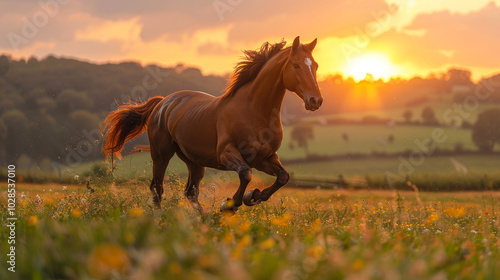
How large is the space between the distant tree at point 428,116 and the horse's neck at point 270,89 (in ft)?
129

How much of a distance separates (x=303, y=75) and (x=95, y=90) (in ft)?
144

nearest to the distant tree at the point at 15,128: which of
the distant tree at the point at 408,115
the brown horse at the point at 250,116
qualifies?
the brown horse at the point at 250,116

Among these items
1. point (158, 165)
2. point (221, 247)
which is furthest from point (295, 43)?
point (221, 247)

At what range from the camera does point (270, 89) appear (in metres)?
6.99

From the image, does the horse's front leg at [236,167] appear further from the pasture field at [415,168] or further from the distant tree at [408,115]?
the distant tree at [408,115]

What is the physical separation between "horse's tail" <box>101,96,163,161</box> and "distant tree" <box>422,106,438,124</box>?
1475 inches

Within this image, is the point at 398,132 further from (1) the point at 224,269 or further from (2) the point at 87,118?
(1) the point at 224,269

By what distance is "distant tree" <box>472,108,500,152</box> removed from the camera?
39044 mm

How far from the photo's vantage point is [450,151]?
37.5 metres

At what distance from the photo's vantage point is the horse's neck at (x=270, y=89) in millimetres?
6957

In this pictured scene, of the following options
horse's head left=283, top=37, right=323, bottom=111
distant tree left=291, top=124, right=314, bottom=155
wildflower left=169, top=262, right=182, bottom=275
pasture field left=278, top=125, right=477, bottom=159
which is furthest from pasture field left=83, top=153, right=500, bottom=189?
wildflower left=169, top=262, right=182, bottom=275

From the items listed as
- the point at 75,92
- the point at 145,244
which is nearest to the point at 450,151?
the point at 75,92

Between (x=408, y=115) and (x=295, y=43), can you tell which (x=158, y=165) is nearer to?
(x=295, y=43)

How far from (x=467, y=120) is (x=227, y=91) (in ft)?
133
